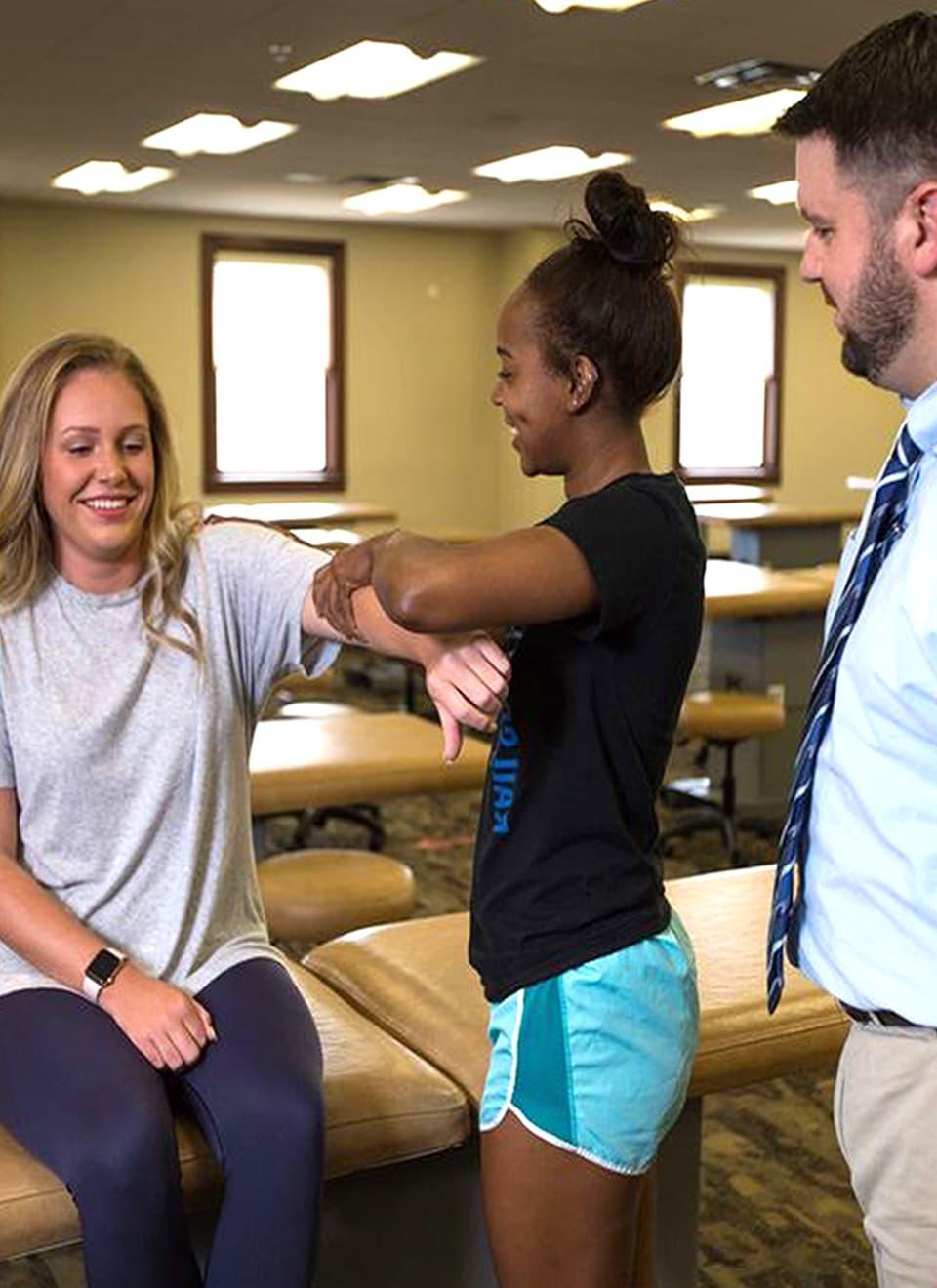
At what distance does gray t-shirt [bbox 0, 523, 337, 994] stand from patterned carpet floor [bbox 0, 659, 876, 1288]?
550 millimetres

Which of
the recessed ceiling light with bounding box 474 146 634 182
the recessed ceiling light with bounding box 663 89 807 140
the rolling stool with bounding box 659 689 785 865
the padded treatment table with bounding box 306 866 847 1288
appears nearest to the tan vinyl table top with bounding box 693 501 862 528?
the rolling stool with bounding box 659 689 785 865

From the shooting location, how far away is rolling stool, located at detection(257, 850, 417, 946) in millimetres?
2986

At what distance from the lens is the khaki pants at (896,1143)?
4.09ft

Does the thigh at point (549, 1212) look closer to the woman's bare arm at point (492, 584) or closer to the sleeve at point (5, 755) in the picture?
the woman's bare arm at point (492, 584)

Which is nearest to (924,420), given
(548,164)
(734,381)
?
(548,164)

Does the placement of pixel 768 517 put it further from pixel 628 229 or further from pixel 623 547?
pixel 623 547

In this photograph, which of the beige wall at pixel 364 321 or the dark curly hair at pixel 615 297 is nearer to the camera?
the dark curly hair at pixel 615 297

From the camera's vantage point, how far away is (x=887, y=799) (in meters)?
1.20

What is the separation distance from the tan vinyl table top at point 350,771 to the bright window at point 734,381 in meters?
9.10

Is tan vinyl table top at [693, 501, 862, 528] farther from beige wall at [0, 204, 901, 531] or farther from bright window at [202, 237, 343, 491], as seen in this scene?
bright window at [202, 237, 343, 491]

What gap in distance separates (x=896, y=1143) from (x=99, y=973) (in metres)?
0.81

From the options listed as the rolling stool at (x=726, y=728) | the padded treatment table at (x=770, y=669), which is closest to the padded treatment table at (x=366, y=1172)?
the rolling stool at (x=726, y=728)

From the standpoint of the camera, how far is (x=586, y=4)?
5.09 meters

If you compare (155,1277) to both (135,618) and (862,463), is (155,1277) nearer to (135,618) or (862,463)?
(135,618)
